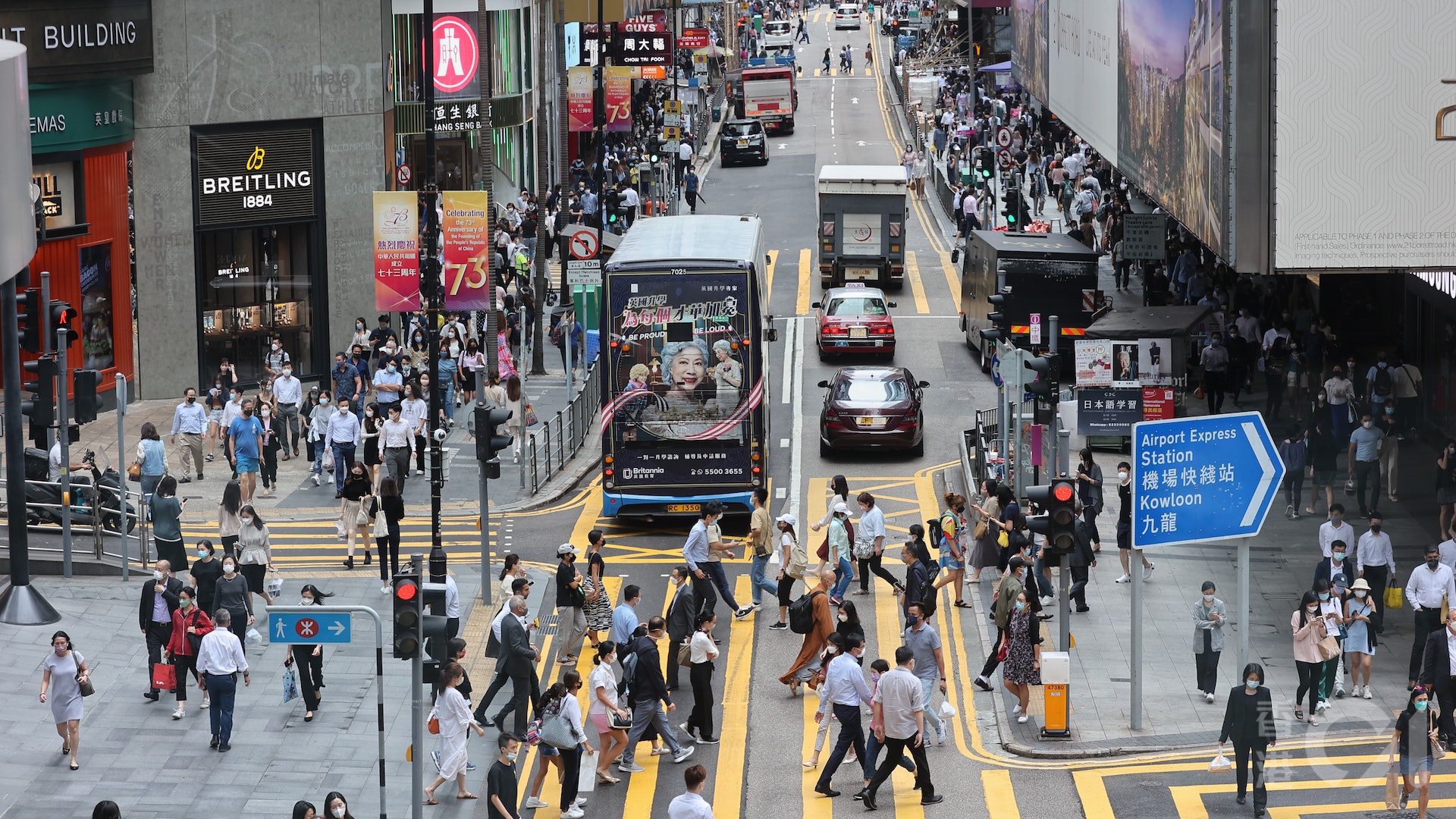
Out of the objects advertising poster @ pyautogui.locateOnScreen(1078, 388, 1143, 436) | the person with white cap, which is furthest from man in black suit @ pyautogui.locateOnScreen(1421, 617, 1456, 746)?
advertising poster @ pyautogui.locateOnScreen(1078, 388, 1143, 436)

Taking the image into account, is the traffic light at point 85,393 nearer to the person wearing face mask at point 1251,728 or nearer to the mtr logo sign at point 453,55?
the person wearing face mask at point 1251,728

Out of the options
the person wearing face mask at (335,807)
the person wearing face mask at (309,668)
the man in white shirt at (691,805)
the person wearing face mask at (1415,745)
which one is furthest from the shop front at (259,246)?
the person wearing face mask at (1415,745)

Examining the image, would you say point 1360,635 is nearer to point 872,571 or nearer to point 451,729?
point 872,571

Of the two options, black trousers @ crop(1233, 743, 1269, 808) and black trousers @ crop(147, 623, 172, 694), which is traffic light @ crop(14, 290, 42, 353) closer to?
black trousers @ crop(147, 623, 172, 694)

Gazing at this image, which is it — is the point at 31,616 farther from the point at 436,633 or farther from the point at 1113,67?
the point at 1113,67

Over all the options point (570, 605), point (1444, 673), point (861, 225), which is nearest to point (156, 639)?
point (570, 605)

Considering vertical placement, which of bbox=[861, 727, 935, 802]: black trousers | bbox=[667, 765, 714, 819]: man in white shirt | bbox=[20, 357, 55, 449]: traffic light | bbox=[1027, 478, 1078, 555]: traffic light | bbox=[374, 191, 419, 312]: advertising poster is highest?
bbox=[374, 191, 419, 312]: advertising poster

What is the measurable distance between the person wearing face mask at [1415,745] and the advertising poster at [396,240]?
751 inches

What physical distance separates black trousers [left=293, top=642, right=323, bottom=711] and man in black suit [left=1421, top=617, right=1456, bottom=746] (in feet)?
37.6

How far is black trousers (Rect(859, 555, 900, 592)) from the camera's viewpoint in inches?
955

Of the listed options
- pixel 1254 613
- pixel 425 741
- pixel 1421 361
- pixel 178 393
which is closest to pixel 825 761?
pixel 425 741

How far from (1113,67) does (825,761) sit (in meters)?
26.7

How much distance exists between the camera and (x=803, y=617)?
20406mm

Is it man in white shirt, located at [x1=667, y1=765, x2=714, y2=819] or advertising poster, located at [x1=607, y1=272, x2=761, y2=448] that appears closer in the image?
man in white shirt, located at [x1=667, y1=765, x2=714, y2=819]
